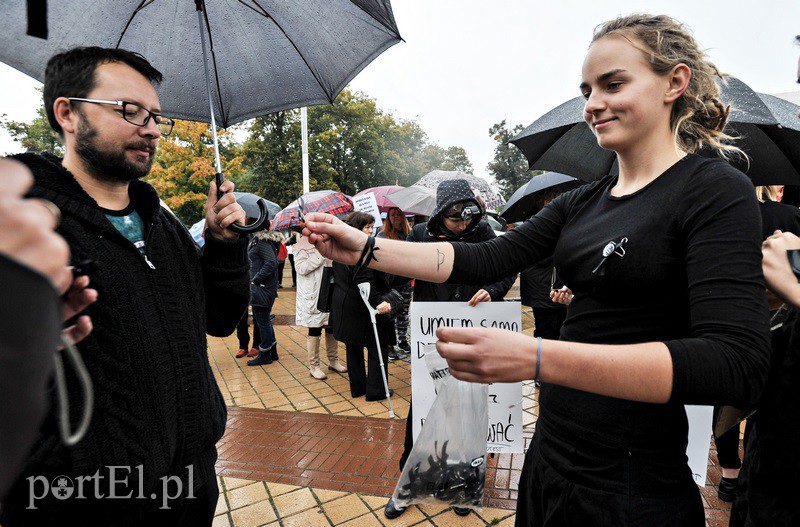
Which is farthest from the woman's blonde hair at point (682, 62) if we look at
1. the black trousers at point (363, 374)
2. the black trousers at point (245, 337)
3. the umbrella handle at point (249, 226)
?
the black trousers at point (245, 337)

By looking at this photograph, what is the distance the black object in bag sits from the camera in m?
5.23

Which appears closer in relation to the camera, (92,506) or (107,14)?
(92,506)

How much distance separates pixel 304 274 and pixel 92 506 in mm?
4516

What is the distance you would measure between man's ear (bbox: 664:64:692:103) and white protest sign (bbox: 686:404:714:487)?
2.17 meters

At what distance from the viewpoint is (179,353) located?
5.12 feet

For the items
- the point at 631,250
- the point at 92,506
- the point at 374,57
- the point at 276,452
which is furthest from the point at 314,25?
the point at 276,452

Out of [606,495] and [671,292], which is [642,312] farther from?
[606,495]

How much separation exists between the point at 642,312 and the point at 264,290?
5.61 meters

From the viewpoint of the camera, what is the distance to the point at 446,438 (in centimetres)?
205

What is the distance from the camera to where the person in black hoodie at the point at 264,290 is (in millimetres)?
6078

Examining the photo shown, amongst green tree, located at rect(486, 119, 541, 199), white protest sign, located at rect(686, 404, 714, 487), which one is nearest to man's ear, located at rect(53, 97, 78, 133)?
white protest sign, located at rect(686, 404, 714, 487)

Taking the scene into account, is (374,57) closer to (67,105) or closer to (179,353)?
(67,105)

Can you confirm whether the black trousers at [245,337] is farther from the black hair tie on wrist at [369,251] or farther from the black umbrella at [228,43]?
the black hair tie on wrist at [369,251]

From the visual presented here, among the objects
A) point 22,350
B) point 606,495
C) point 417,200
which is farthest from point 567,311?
point 417,200
